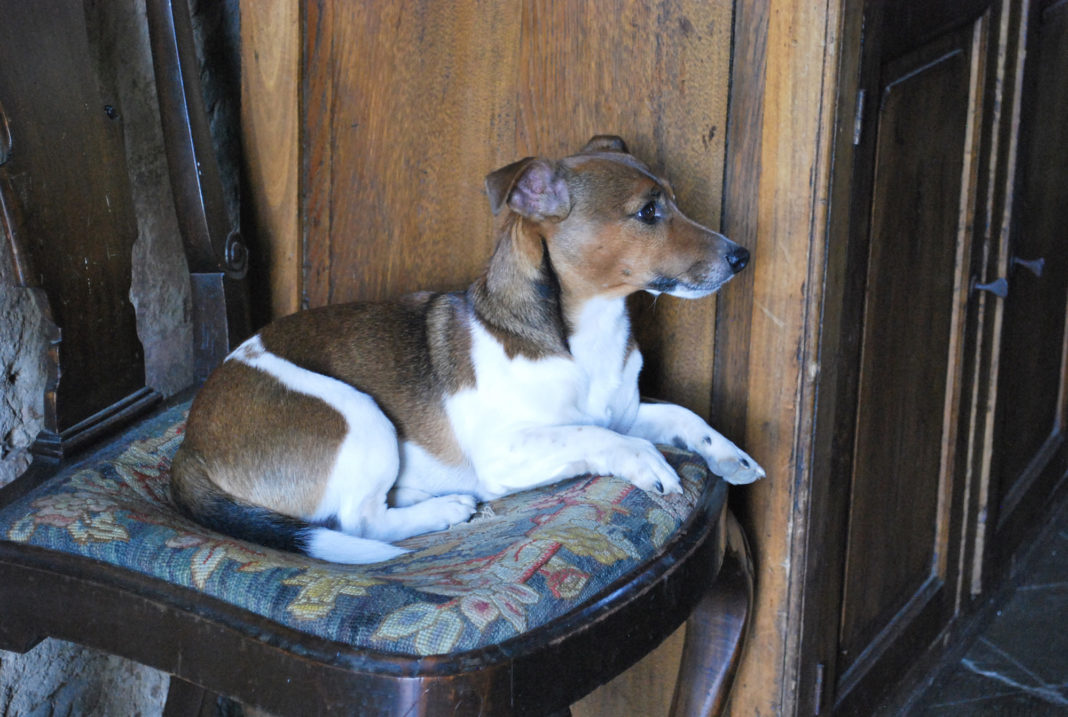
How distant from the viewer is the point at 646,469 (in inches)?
53.3

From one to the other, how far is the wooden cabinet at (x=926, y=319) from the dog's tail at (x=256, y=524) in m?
0.73

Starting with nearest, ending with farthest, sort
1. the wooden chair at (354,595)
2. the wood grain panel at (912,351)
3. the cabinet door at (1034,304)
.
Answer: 1. the wooden chair at (354,595)
2. the wood grain panel at (912,351)
3. the cabinet door at (1034,304)

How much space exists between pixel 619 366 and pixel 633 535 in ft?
1.38

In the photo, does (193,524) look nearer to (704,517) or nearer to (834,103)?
(704,517)

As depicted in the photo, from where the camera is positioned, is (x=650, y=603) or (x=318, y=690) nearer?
(x=318, y=690)

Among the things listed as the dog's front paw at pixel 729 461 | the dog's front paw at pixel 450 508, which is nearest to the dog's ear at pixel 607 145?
the dog's front paw at pixel 729 461

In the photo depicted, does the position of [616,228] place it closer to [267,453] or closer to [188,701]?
[267,453]

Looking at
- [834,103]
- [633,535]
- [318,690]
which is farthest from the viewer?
[834,103]

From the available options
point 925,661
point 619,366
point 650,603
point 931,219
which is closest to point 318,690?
point 650,603

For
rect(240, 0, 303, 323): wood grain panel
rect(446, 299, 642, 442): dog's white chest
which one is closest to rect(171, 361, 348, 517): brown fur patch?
rect(446, 299, 642, 442): dog's white chest

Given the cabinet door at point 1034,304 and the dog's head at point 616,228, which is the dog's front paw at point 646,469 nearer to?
the dog's head at point 616,228

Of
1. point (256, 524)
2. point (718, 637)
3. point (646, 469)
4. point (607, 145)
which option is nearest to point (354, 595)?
point (256, 524)

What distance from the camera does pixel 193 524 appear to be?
132cm

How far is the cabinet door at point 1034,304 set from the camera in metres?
2.07
